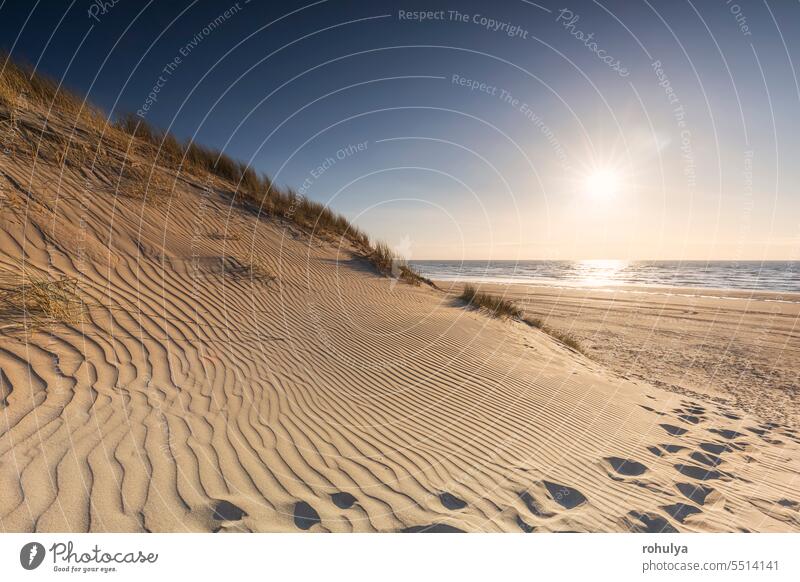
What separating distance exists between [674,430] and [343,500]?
15.8 feet

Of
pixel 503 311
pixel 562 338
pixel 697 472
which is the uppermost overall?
pixel 503 311

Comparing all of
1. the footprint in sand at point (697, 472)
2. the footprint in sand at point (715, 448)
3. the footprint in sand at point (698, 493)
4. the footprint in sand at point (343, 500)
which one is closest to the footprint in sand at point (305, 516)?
the footprint in sand at point (343, 500)

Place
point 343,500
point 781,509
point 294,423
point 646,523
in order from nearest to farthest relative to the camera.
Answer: point 343,500
point 646,523
point 781,509
point 294,423

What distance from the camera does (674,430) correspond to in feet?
15.6

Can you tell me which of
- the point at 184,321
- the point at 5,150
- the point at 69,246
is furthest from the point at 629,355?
the point at 5,150

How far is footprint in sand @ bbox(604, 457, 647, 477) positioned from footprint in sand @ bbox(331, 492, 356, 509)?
2.78 metres

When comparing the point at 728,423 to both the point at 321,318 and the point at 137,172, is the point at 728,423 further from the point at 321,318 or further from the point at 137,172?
the point at 137,172

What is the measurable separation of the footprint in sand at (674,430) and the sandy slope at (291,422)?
5 cm

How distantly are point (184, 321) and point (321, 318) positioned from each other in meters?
2.32

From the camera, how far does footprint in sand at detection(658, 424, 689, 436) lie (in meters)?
4.66

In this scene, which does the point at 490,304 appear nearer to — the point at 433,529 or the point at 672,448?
the point at 672,448

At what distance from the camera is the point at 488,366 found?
5.82 m

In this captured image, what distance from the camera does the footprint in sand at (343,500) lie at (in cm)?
251

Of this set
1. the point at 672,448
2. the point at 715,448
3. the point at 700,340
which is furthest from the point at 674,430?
the point at 700,340
